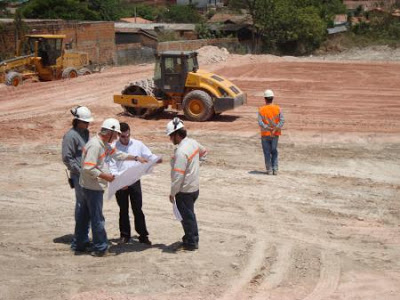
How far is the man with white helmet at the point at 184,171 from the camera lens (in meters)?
8.23

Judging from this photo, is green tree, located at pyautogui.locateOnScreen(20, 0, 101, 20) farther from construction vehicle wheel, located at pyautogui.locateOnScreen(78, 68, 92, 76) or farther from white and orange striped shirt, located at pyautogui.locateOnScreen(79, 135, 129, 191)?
white and orange striped shirt, located at pyautogui.locateOnScreen(79, 135, 129, 191)

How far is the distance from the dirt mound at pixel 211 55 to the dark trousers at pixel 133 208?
28.9 meters

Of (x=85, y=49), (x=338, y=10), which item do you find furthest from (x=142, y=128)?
(x=338, y=10)

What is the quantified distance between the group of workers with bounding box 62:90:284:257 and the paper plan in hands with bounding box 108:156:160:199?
0.38 feet

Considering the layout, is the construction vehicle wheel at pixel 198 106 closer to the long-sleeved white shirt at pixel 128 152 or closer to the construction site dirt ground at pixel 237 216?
the construction site dirt ground at pixel 237 216

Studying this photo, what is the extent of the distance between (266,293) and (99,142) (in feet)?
8.62

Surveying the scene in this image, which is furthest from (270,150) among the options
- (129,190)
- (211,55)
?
(211,55)

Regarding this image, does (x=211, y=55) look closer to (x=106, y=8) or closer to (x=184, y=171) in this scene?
(x=184, y=171)

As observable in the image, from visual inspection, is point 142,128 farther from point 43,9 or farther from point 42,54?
point 43,9

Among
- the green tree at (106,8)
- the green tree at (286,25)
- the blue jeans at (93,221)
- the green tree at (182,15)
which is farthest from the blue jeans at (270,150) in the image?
the green tree at (182,15)

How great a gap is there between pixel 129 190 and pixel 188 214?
0.92m

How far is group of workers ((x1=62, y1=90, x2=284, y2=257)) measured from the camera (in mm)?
8156

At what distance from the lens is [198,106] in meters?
20.6

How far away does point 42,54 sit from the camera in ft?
104
